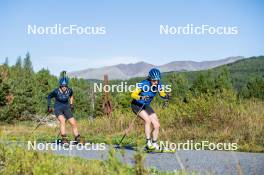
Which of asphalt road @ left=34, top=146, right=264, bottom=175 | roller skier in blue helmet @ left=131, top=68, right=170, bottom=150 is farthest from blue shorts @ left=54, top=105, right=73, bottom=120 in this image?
roller skier in blue helmet @ left=131, top=68, right=170, bottom=150

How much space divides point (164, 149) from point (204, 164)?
2285 mm

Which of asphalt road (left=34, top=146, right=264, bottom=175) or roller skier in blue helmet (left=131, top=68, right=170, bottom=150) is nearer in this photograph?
asphalt road (left=34, top=146, right=264, bottom=175)

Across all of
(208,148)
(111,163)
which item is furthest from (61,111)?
(111,163)

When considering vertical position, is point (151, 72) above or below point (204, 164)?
above

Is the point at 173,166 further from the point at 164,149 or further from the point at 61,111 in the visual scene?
the point at 61,111

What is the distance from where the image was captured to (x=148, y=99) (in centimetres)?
1068

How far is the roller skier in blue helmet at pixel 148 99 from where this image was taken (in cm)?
1032

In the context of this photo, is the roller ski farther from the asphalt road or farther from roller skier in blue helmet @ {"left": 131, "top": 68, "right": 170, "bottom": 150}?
the asphalt road

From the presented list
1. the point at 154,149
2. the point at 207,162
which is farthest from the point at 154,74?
Result: the point at 207,162

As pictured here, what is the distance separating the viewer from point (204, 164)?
7.84m

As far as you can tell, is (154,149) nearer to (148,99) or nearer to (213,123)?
(148,99)

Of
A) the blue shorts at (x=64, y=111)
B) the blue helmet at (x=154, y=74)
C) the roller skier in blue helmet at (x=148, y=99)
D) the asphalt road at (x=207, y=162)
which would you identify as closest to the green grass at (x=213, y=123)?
the blue shorts at (x=64, y=111)

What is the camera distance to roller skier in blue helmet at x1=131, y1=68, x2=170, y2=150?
10320mm

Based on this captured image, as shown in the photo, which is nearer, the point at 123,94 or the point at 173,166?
the point at 173,166
